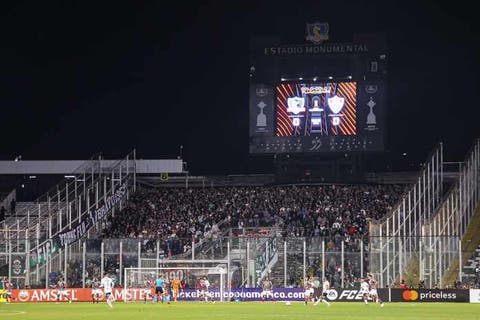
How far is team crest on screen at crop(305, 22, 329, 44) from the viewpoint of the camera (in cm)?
7000

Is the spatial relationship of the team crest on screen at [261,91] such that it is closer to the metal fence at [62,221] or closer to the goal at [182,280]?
the goal at [182,280]

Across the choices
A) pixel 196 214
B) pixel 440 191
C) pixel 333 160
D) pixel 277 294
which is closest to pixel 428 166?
pixel 440 191

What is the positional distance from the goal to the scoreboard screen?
43.3ft

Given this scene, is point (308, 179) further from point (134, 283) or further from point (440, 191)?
point (134, 283)

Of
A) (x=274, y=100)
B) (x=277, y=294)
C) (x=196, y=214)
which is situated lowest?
(x=277, y=294)

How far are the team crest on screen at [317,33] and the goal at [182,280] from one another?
18.0 metres

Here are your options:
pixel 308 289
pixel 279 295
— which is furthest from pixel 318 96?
Answer: pixel 308 289

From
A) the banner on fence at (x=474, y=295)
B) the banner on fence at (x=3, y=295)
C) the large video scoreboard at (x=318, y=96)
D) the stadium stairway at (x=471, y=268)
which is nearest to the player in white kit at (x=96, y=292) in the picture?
the banner on fence at (x=3, y=295)

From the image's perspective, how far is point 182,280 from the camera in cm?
6269

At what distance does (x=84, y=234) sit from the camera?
248 ft

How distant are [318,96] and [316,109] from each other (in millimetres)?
920

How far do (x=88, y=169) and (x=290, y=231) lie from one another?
66.3ft

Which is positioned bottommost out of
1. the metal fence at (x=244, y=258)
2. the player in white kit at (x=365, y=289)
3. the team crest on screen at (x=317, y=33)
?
the player in white kit at (x=365, y=289)

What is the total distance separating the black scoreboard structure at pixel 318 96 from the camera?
6950cm
